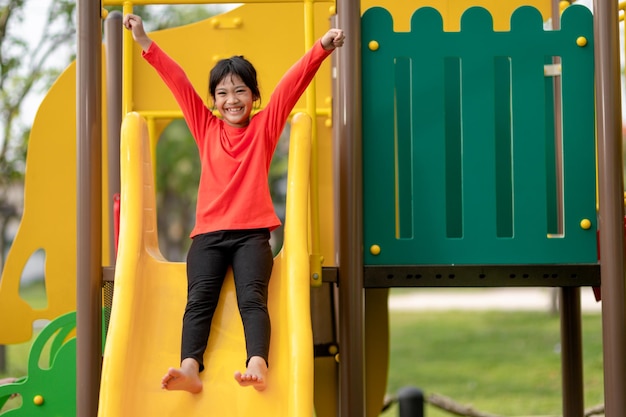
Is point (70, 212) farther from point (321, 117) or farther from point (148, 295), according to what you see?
point (148, 295)

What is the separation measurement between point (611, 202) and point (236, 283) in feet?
5.15

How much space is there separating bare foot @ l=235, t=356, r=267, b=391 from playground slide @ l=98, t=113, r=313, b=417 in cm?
9

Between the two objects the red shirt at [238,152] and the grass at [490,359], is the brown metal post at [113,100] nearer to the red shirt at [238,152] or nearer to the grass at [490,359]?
the red shirt at [238,152]

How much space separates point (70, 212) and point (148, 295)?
6.89ft

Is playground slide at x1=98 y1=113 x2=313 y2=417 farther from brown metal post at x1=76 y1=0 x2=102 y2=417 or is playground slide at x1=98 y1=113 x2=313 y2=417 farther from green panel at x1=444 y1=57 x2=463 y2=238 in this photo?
green panel at x1=444 y1=57 x2=463 y2=238

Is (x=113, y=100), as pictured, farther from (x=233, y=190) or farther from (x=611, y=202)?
(x=611, y=202)

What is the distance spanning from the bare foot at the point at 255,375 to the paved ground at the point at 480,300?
48.6 feet

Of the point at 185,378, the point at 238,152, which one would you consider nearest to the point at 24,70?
the point at 238,152

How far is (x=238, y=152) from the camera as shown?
3.67 metres

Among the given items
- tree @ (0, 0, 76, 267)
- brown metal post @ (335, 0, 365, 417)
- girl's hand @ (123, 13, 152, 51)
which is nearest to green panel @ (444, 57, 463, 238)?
brown metal post @ (335, 0, 365, 417)

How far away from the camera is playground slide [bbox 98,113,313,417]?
3209 millimetres

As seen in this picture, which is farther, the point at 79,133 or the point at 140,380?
the point at 79,133

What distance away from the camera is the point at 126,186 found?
12.0 ft

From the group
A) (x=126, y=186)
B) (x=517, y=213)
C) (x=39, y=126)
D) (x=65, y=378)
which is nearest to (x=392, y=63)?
(x=517, y=213)
